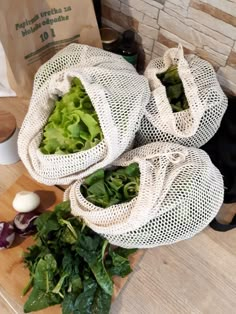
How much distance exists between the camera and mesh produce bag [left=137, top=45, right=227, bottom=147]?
540mm

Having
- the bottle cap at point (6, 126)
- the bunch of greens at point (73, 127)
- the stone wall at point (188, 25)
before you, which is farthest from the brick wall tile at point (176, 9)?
the bottle cap at point (6, 126)

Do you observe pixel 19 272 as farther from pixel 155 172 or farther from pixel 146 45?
pixel 146 45

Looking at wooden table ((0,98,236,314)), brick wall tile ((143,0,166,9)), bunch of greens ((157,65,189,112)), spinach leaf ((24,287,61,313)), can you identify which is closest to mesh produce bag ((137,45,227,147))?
bunch of greens ((157,65,189,112))

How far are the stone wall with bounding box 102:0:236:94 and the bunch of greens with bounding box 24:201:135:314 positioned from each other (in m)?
0.46

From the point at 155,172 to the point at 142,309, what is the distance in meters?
0.27

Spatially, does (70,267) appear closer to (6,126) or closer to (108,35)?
(6,126)

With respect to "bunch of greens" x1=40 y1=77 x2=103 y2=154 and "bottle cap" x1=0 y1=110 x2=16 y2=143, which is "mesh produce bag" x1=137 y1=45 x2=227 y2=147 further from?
"bottle cap" x1=0 y1=110 x2=16 y2=143

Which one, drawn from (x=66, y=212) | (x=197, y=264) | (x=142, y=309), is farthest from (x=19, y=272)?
(x=197, y=264)

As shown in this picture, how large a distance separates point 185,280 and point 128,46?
22.2 inches

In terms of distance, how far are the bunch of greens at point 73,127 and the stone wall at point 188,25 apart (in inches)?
11.0

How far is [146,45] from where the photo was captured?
2.54 feet

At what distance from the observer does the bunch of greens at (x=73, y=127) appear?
524mm

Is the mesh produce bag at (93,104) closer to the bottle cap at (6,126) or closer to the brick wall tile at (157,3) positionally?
the bottle cap at (6,126)

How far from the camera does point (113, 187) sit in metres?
0.55
